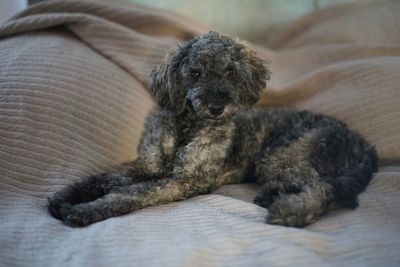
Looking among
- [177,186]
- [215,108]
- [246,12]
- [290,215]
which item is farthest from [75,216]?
[246,12]

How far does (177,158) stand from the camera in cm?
214

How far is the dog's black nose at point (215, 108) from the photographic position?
6.43 ft

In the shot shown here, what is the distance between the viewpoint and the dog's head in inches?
78.5

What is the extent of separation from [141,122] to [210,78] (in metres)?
0.58

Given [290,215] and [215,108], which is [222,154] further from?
[290,215]

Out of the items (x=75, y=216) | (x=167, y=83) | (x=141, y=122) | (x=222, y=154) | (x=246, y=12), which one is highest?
(x=246, y=12)

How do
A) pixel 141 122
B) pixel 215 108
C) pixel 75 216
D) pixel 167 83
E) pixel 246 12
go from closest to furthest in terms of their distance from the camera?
pixel 75 216, pixel 215 108, pixel 167 83, pixel 141 122, pixel 246 12

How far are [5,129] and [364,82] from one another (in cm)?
174

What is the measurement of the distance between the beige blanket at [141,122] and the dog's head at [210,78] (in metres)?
0.35

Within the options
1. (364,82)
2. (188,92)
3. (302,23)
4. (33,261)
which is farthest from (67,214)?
(302,23)

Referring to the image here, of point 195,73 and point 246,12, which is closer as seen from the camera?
point 195,73

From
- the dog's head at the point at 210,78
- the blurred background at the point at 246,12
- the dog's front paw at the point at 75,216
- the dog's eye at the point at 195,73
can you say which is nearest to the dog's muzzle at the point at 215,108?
the dog's head at the point at 210,78

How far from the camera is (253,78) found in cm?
216

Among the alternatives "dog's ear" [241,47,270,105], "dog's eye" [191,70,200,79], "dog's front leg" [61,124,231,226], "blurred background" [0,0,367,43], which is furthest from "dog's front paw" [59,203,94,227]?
"blurred background" [0,0,367,43]
